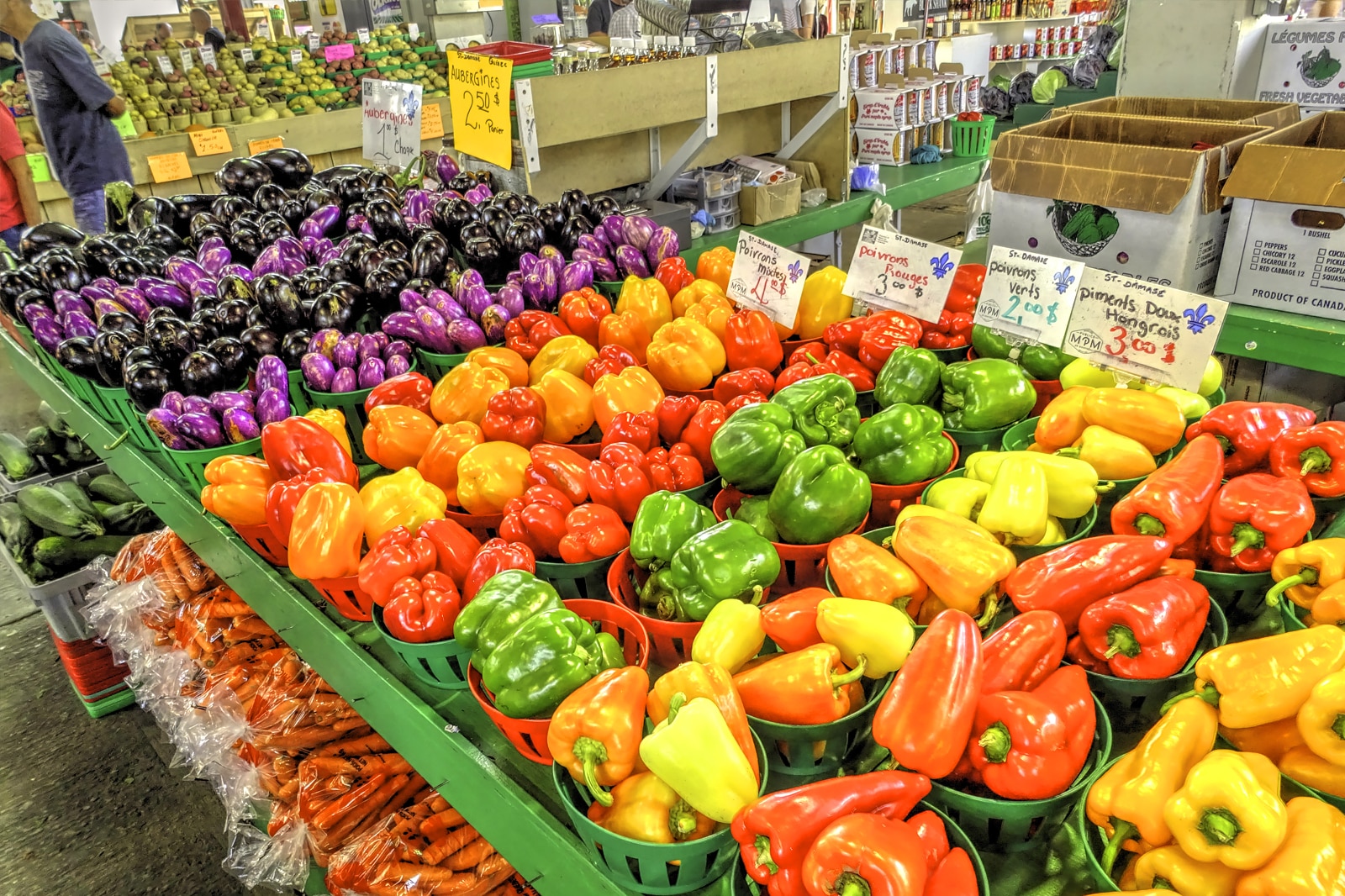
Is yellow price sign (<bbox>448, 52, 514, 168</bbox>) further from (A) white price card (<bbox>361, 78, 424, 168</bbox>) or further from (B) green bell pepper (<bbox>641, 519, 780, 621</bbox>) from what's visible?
(B) green bell pepper (<bbox>641, 519, 780, 621</bbox>)

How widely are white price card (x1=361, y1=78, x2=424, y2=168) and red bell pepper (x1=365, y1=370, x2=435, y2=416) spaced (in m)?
1.91

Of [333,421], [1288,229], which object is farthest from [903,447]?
[1288,229]

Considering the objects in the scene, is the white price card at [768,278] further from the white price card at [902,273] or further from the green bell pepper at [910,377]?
the green bell pepper at [910,377]

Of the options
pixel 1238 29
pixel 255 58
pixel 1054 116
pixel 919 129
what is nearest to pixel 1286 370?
pixel 1054 116

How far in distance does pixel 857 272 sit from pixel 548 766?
54.6 inches

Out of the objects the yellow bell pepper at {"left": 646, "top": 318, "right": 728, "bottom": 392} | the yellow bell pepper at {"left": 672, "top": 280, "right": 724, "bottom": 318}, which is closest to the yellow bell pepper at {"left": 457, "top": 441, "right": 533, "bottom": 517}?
the yellow bell pepper at {"left": 646, "top": 318, "right": 728, "bottom": 392}

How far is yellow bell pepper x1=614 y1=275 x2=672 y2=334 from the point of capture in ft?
7.66

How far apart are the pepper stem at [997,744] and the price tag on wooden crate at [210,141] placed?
7.19 metres

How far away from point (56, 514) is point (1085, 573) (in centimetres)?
354

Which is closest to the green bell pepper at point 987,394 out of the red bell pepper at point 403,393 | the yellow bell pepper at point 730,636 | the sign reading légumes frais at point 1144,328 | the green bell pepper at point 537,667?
the sign reading légumes frais at point 1144,328

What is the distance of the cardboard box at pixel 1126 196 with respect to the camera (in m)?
2.30

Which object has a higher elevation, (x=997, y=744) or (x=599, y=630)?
(x=997, y=744)

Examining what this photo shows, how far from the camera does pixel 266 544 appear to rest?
6.28 ft

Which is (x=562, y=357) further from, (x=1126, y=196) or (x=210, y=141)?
(x=210, y=141)
